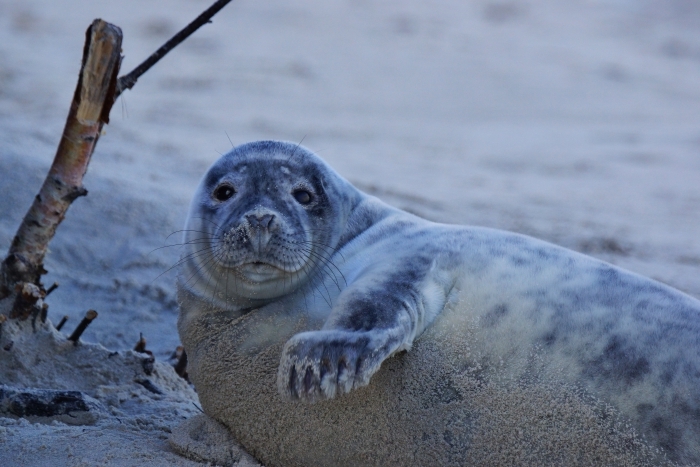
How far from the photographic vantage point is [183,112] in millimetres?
8531

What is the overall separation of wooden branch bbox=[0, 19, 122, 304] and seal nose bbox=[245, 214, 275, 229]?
87 cm

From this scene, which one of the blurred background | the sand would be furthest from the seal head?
the blurred background

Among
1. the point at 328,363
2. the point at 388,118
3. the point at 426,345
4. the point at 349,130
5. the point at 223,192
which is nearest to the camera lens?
the point at 328,363

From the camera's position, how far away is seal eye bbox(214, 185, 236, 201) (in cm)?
255

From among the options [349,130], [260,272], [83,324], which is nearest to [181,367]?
[83,324]

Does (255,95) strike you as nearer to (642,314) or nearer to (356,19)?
(356,19)

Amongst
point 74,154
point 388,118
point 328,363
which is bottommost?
point 388,118

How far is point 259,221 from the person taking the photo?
7.50ft

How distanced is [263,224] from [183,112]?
21.3 ft

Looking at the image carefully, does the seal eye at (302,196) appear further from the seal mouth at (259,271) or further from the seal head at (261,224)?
the seal mouth at (259,271)

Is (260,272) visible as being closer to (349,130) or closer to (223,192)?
(223,192)

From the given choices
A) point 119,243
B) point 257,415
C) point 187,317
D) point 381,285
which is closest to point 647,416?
point 381,285

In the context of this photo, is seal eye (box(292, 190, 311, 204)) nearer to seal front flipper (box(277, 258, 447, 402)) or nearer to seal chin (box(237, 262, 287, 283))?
seal chin (box(237, 262, 287, 283))

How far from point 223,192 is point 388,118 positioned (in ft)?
22.3
